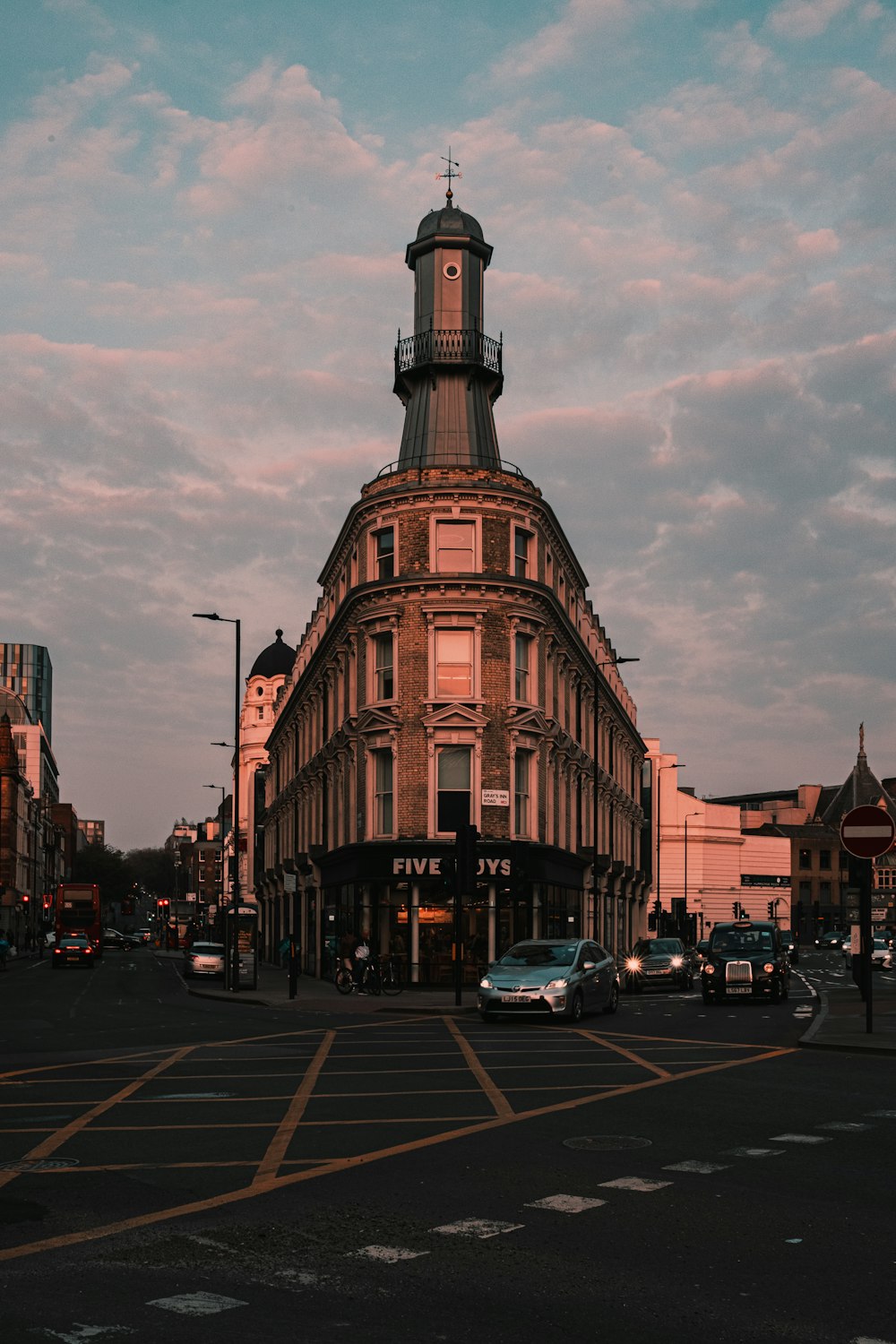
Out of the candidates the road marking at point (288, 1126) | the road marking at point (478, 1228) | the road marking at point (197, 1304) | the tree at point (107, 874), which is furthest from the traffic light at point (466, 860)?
the tree at point (107, 874)

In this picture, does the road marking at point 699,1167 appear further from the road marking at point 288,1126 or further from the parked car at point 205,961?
the parked car at point 205,961

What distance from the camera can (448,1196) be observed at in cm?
926

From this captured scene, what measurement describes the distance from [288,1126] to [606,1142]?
2903 mm

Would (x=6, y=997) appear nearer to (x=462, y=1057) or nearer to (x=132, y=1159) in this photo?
(x=462, y=1057)

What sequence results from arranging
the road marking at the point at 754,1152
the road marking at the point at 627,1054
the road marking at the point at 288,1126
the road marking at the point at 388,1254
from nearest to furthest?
the road marking at the point at 388,1254
the road marking at the point at 288,1126
the road marking at the point at 754,1152
the road marking at the point at 627,1054

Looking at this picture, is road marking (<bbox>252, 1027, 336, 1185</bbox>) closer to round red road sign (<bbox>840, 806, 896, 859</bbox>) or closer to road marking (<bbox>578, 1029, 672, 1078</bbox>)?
road marking (<bbox>578, 1029, 672, 1078</bbox>)

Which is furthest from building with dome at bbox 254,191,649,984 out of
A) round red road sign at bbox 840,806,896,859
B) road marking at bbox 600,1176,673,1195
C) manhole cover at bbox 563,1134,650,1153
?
road marking at bbox 600,1176,673,1195

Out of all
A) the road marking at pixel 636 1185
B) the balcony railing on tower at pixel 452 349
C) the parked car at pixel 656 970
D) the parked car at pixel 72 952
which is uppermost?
the balcony railing on tower at pixel 452 349

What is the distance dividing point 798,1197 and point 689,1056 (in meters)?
10.1

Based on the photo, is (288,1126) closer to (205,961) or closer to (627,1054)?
(627,1054)

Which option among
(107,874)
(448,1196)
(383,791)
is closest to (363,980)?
(383,791)

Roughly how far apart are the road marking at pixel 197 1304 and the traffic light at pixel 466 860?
24961mm

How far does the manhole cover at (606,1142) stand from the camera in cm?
1103

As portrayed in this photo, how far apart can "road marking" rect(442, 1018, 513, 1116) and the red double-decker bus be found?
56.3 metres
